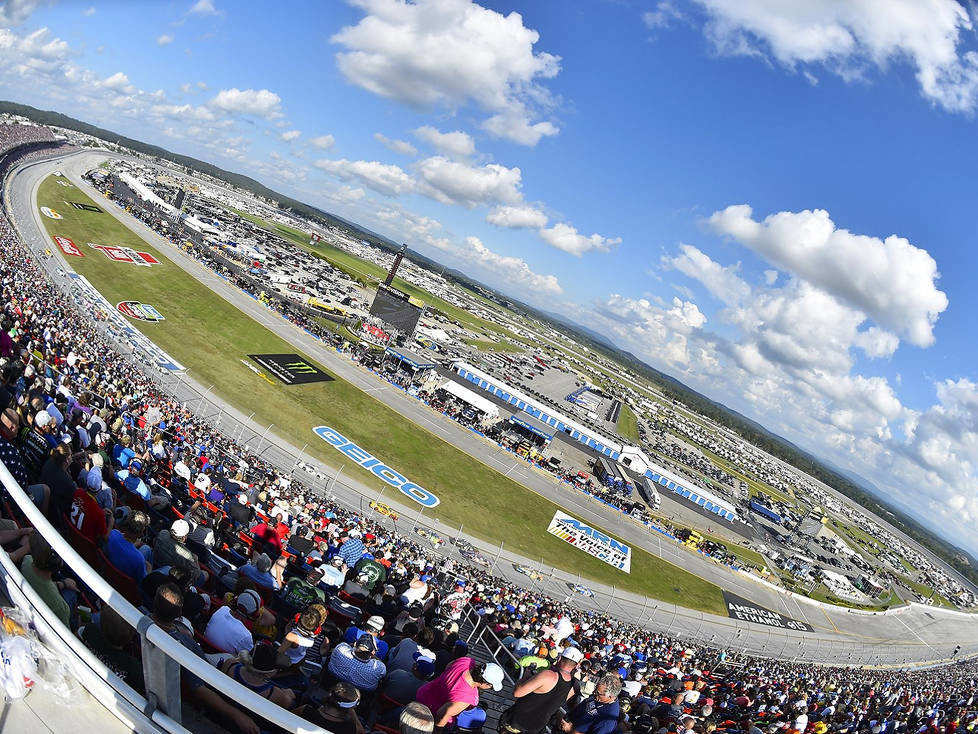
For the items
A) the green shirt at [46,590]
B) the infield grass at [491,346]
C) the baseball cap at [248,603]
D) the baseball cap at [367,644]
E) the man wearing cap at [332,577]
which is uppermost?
the infield grass at [491,346]

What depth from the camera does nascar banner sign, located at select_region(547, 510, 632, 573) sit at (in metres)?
40.5

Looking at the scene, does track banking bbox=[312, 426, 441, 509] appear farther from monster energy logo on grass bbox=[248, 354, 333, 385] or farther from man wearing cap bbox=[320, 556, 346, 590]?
man wearing cap bbox=[320, 556, 346, 590]

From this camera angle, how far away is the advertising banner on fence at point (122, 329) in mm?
37406

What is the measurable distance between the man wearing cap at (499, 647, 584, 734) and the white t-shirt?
3253 millimetres

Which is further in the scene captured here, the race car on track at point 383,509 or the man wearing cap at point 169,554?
the race car on track at point 383,509

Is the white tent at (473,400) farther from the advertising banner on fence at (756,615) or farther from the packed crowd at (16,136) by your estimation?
the packed crowd at (16,136)

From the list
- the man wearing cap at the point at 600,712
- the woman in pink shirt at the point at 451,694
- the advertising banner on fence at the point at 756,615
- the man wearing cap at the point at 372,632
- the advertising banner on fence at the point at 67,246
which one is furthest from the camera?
the advertising banner on fence at the point at 67,246

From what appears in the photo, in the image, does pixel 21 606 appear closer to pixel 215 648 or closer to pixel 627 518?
pixel 215 648

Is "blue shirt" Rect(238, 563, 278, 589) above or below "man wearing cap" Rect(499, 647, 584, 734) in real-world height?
below

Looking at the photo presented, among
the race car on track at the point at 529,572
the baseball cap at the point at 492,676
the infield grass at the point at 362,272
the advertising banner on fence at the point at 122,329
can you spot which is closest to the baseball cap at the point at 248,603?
the baseball cap at the point at 492,676

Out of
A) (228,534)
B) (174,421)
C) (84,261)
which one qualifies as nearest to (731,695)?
(228,534)

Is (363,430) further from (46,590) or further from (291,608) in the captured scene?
(46,590)

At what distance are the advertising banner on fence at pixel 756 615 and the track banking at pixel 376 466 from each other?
26.9m

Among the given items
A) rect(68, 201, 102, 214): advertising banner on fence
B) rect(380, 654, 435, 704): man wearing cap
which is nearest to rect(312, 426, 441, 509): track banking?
rect(380, 654, 435, 704): man wearing cap
